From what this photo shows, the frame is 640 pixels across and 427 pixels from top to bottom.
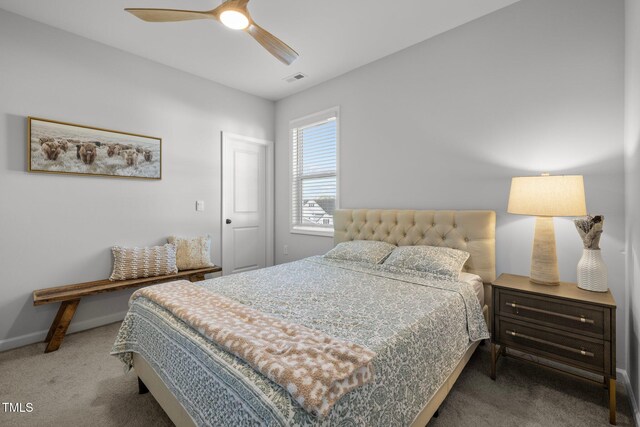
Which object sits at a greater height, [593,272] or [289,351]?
[593,272]

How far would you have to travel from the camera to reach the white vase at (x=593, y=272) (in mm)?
1707

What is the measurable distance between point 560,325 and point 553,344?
128mm

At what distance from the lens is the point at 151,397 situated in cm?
176

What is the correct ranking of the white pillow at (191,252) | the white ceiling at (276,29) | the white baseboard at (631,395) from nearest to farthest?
the white baseboard at (631,395), the white ceiling at (276,29), the white pillow at (191,252)

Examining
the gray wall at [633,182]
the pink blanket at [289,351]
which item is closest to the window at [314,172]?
the pink blanket at [289,351]

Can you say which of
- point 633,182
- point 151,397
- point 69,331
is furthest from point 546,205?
point 69,331

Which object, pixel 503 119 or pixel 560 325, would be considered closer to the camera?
pixel 560 325

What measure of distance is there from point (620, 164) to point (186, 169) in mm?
3913

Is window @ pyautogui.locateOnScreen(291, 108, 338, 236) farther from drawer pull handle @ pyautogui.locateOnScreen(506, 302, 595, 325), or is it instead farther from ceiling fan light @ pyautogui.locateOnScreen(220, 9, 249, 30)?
drawer pull handle @ pyautogui.locateOnScreen(506, 302, 595, 325)

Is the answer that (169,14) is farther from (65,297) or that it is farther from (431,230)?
(431,230)

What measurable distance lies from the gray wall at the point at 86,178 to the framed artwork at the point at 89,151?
77 mm

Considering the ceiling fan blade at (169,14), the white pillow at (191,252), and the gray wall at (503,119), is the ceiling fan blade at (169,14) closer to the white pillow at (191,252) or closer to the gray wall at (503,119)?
the gray wall at (503,119)

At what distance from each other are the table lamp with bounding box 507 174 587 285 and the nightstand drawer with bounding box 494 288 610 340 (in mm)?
220

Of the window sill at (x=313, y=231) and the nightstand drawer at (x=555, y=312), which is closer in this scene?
the nightstand drawer at (x=555, y=312)
